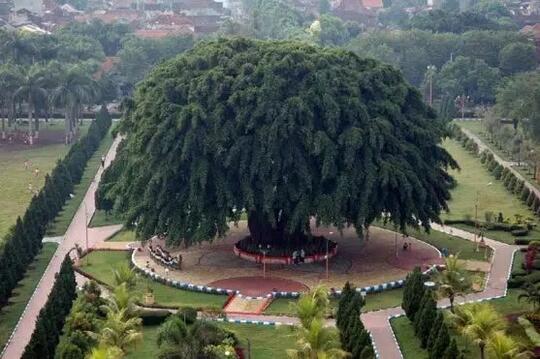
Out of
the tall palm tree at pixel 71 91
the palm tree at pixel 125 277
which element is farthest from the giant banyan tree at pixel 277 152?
the tall palm tree at pixel 71 91

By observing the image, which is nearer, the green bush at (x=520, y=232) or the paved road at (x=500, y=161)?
the green bush at (x=520, y=232)

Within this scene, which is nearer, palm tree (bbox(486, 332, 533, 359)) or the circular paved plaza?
palm tree (bbox(486, 332, 533, 359))

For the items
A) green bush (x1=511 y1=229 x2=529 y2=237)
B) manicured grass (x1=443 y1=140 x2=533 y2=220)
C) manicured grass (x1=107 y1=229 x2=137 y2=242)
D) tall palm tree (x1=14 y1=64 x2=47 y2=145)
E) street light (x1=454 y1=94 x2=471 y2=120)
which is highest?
tall palm tree (x1=14 y1=64 x2=47 y2=145)

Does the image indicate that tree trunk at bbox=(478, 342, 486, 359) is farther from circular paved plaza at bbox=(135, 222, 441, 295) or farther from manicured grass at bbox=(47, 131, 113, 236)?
manicured grass at bbox=(47, 131, 113, 236)

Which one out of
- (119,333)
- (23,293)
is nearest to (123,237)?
(23,293)

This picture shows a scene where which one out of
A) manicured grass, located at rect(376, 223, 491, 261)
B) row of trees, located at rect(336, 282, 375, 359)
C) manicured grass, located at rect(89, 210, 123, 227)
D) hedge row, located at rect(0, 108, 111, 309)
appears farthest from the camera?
manicured grass, located at rect(89, 210, 123, 227)

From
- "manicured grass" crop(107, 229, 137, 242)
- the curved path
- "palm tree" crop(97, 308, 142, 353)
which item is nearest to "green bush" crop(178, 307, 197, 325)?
"palm tree" crop(97, 308, 142, 353)

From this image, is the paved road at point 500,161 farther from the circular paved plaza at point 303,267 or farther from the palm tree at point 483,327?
the palm tree at point 483,327
